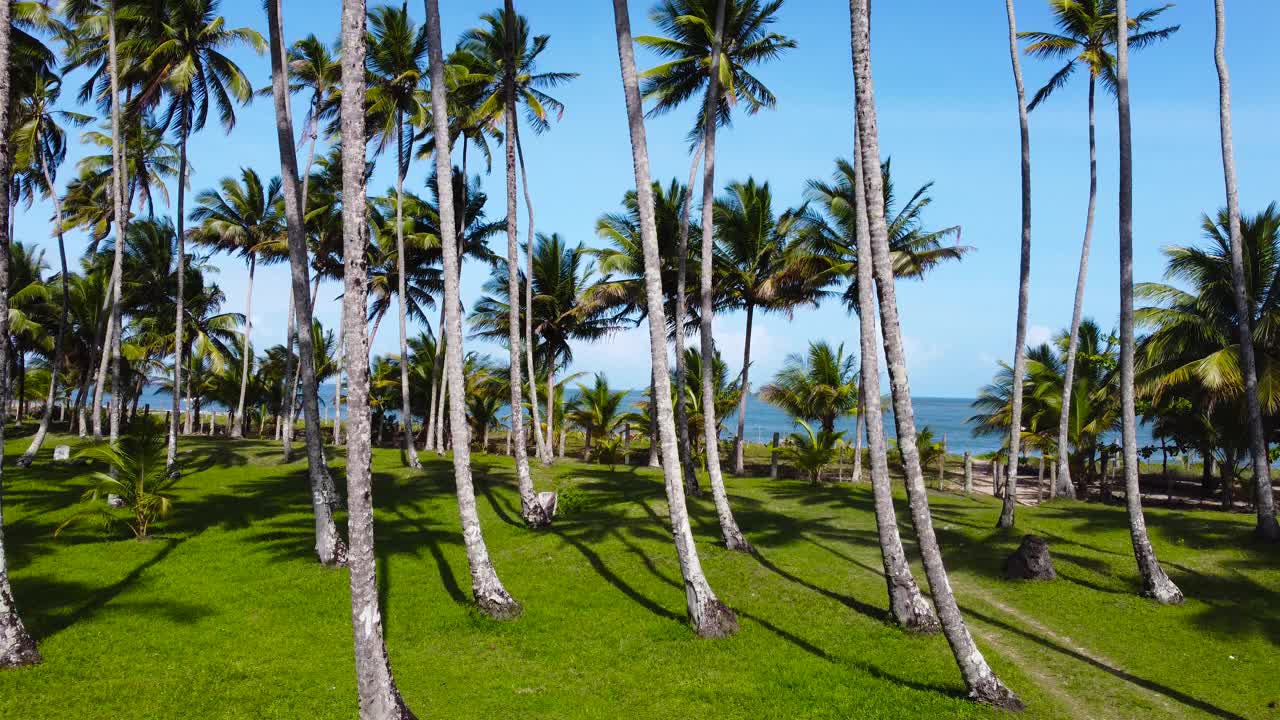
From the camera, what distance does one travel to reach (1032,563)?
13.4 metres

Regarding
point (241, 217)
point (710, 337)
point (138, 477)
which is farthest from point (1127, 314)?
point (241, 217)

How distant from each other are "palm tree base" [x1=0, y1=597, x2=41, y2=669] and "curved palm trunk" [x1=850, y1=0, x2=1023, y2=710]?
1035 cm

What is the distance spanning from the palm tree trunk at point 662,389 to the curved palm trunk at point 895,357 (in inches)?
116

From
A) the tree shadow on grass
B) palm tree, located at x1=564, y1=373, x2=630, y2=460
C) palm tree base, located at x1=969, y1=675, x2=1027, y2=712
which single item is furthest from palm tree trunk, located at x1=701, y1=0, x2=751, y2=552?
palm tree, located at x1=564, y1=373, x2=630, y2=460

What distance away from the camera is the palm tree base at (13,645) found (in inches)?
344

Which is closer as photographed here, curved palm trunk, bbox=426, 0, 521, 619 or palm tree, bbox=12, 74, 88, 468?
curved palm trunk, bbox=426, 0, 521, 619

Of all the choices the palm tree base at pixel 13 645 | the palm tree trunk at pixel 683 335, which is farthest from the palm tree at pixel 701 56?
the palm tree base at pixel 13 645

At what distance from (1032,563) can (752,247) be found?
15.0 metres

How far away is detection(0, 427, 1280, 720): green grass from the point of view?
8.60m

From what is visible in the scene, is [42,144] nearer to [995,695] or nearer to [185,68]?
[185,68]

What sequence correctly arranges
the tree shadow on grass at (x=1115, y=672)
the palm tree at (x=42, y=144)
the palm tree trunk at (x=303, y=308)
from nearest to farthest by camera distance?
the tree shadow on grass at (x=1115, y=672), the palm tree trunk at (x=303, y=308), the palm tree at (x=42, y=144)

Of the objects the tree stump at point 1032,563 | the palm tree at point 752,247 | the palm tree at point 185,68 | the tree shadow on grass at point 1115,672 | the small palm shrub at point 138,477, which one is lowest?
the tree shadow on grass at point 1115,672

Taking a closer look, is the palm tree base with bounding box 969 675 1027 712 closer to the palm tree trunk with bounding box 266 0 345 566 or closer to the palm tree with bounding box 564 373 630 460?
the palm tree trunk with bounding box 266 0 345 566

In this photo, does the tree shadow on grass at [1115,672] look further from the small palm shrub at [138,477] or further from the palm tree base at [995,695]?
the small palm shrub at [138,477]
